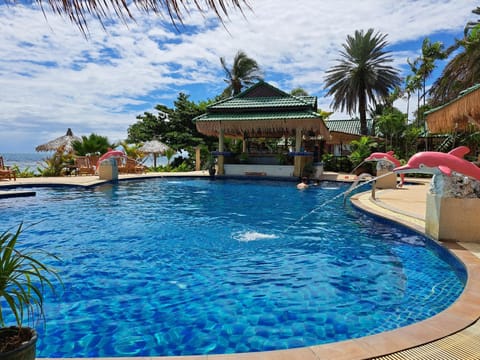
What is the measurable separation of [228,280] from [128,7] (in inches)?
131

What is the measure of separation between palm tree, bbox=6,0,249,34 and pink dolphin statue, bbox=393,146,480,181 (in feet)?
13.5

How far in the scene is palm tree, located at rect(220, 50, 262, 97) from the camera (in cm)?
3088

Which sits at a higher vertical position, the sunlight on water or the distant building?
the distant building

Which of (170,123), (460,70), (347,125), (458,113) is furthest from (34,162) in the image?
(458,113)

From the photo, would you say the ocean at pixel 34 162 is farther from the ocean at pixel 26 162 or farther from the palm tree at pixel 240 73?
the palm tree at pixel 240 73

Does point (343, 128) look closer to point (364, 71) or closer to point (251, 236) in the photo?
point (364, 71)

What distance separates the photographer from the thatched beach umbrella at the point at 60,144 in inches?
792

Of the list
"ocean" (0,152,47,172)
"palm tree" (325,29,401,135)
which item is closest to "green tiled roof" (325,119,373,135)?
"palm tree" (325,29,401,135)

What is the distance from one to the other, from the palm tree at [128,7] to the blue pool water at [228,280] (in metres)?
2.80

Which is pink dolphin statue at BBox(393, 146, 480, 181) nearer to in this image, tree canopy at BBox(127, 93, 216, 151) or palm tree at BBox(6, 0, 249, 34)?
palm tree at BBox(6, 0, 249, 34)

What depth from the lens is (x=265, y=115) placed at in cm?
1770

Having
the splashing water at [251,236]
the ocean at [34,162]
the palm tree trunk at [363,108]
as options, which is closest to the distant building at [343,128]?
the palm tree trunk at [363,108]

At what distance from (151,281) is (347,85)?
29053 mm

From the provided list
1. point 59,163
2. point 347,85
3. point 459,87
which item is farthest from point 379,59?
point 59,163
